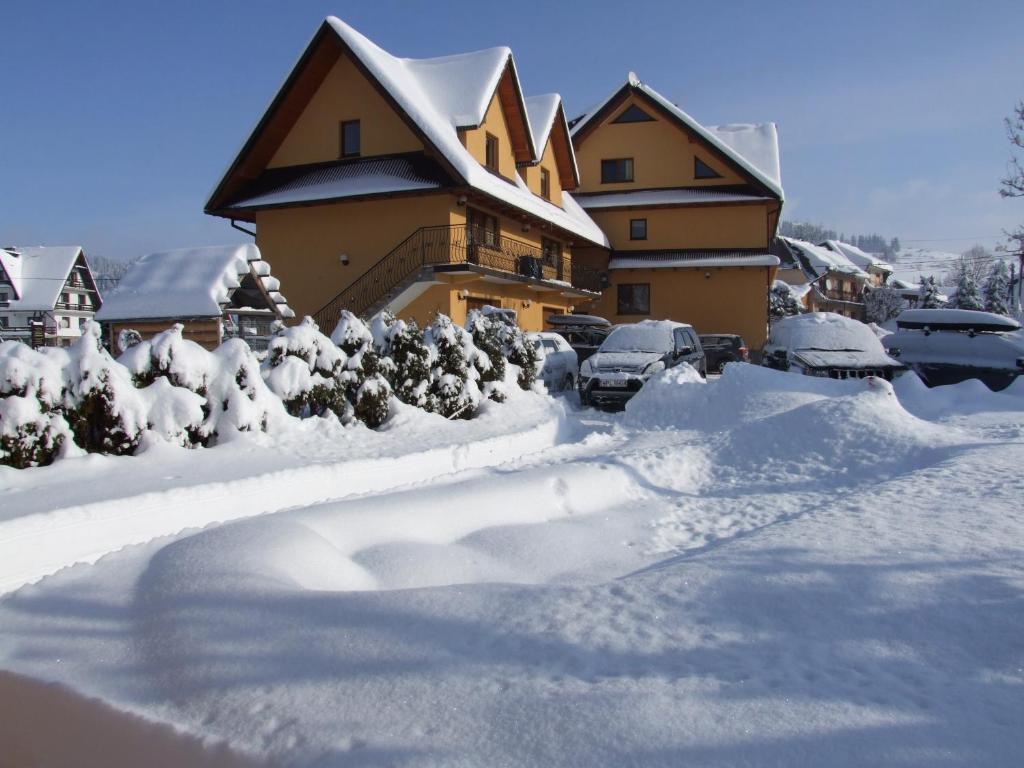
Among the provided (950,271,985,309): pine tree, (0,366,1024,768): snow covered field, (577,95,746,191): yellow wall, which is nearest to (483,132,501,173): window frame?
(577,95,746,191): yellow wall

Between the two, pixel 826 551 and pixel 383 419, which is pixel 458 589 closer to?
pixel 826 551

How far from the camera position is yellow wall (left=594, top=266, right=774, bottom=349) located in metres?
32.2

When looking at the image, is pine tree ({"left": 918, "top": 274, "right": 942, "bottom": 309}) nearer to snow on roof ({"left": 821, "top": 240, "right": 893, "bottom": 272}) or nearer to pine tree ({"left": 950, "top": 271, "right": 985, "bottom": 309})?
pine tree ({"left": 950, "top": 271, "right": 985, "bottom": 309})

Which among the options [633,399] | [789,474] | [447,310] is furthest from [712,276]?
[789,474]

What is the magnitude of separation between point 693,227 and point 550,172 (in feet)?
23.8

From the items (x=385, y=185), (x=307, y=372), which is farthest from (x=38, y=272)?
(x=307, y=372)

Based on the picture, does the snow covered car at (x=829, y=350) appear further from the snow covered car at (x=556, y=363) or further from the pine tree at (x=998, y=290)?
the pine tree at (x=998, y=290)

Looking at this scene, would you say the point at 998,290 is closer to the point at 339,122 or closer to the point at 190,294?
the point at 339,122

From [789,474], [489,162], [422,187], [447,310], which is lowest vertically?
[789,474]

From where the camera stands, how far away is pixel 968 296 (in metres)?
60.9

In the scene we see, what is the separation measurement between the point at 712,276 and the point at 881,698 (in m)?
31.3

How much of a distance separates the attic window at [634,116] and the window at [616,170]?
170 centimetres

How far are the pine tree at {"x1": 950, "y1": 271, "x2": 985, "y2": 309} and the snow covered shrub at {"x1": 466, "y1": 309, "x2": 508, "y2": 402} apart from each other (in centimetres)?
5911

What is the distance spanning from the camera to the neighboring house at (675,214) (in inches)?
1262
